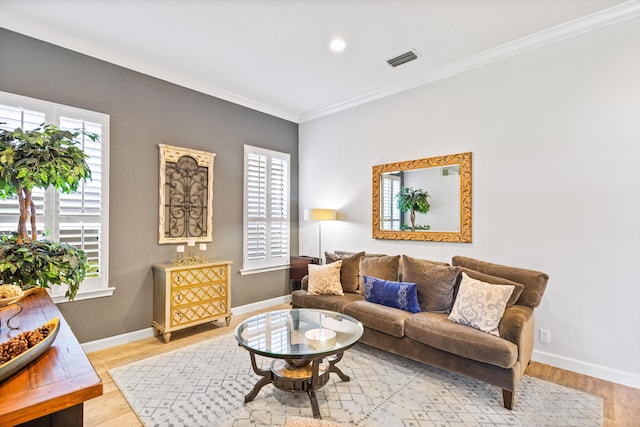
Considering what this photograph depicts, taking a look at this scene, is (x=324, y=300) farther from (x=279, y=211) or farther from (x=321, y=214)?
(x=279, y=211)

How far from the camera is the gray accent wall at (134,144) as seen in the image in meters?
3.02

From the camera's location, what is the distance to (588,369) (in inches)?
110

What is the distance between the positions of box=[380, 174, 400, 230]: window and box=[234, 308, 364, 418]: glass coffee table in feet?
5.75

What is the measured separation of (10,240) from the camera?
1.95m

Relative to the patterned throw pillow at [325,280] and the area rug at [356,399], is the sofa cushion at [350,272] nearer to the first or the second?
the patterned throw pillow at [325,280]

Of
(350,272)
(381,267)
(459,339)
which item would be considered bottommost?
(459,339)

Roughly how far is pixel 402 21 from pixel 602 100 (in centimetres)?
189

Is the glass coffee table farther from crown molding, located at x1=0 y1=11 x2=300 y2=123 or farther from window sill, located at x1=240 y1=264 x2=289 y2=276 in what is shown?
crown molding, located at x1=0 y1=11 x2=300 y2=123

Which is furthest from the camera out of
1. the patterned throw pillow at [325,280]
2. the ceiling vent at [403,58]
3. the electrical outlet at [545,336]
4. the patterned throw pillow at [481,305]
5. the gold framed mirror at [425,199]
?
the patterned throw pillow at [325,280]

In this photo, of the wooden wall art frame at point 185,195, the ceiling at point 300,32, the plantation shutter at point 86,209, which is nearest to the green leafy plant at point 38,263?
the plantation shutter at point 86,209

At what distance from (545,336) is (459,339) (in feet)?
3.93

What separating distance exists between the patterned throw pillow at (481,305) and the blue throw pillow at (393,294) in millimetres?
422

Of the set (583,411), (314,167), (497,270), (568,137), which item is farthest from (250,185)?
(583,411)

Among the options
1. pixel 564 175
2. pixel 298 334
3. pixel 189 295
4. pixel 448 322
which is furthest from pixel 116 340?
pixel 564 175
